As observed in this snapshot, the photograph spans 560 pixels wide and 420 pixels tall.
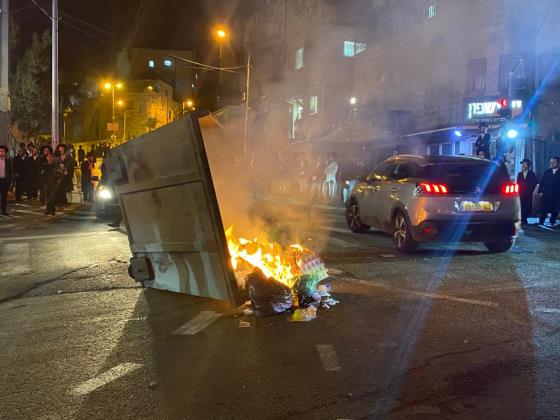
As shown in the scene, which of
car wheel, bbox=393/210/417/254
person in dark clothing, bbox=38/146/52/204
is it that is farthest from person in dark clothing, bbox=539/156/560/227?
person in dark clothing, bbox=38/146/52/204

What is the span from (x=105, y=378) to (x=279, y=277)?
178 centimetres

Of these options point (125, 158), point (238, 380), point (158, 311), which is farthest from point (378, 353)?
point (125, 158)

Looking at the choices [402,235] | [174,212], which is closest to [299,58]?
[402,235]

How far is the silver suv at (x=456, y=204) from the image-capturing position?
6.31 meters

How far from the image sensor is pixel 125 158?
420cm

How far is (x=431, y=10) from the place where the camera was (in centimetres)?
1686

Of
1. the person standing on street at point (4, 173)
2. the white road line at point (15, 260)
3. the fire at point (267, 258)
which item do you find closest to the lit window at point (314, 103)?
the person standing on street at point (4, 173)

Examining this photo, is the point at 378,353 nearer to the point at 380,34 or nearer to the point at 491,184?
the point at 491,184

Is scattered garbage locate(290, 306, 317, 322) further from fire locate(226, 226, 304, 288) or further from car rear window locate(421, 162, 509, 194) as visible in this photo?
car rear window locate(421, 162, 509, 194)

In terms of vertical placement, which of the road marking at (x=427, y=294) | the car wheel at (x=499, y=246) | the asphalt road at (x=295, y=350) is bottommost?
the asphalt road at (x=295, y=350)

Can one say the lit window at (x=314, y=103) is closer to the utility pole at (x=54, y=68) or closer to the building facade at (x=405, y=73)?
the building facade at (x=405, y=73)

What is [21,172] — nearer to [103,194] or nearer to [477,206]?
[103,194]

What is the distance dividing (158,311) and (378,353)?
180 centimetres

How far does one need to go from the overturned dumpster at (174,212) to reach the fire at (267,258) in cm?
45
